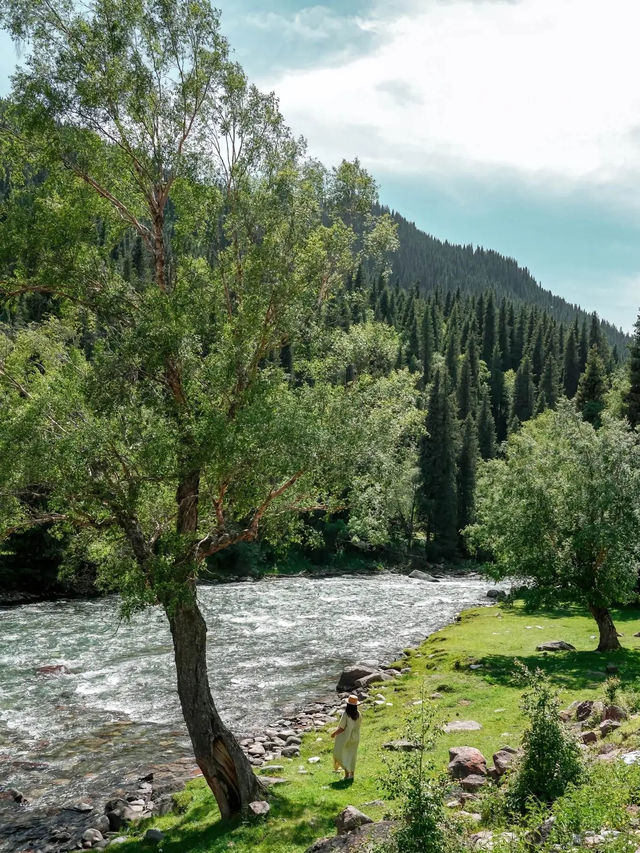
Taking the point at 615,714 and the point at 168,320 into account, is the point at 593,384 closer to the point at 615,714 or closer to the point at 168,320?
the point at 615,714

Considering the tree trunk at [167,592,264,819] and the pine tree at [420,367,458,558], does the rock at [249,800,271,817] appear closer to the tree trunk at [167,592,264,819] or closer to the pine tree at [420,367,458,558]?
the tree trunk at [167,592,264,819]

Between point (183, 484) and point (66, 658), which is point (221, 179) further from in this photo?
point (66, 658)

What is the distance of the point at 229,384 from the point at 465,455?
85750 mm

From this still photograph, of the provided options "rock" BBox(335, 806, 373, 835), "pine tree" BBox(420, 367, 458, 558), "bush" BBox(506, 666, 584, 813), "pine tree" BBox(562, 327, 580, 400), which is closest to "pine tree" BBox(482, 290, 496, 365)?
"pine tree" BBox(562, 327, 580, 400)

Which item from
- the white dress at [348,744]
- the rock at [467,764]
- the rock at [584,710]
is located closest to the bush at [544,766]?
the rock at [467,764]

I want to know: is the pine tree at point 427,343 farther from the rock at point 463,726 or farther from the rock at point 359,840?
the rock at point 359,840

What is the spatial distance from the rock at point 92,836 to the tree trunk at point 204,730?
2.82 meters

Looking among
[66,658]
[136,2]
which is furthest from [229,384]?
[66,658]

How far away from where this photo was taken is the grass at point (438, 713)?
11.6 meters

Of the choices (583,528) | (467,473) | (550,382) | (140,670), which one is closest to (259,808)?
(140,670)

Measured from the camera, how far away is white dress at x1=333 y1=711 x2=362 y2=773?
14.0 meters

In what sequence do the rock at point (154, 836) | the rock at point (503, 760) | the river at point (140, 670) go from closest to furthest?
1. the rock at point (503, 760)
2. the rock at point (154, 836)
3. the river at point (140, 670)

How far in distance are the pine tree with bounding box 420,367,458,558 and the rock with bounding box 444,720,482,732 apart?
226 ft

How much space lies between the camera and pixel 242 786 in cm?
1240
